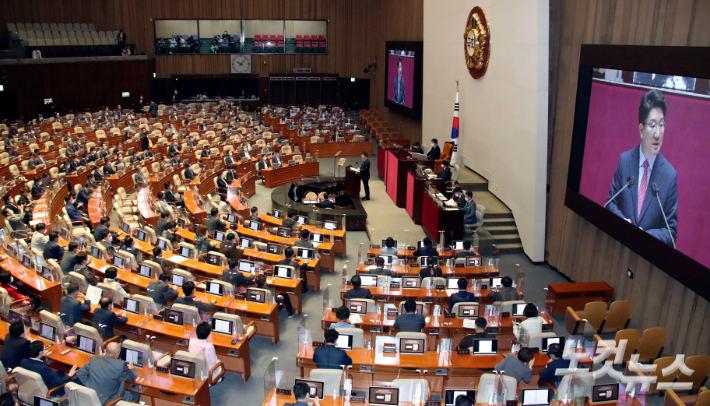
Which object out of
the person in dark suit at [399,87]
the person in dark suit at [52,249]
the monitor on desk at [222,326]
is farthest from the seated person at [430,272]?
the person in dark suit at [399,87]

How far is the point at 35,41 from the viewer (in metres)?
27.0

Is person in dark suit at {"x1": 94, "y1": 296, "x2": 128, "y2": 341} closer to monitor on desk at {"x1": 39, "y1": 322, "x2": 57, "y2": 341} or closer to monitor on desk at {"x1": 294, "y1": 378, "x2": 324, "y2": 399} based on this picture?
monitor on desk at {"x1": 39, "y1": 322, "x2": 57, "y2": 341}

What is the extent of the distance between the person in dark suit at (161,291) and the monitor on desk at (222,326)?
1.40 m

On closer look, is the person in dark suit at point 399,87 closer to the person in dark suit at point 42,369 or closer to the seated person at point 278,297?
the seated person at point 278,297

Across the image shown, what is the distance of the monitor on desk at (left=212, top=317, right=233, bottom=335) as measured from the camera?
26.5 feet

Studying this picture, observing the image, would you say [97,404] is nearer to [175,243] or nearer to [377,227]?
[175,243]

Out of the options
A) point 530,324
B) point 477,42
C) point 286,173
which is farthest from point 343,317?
point 286,173

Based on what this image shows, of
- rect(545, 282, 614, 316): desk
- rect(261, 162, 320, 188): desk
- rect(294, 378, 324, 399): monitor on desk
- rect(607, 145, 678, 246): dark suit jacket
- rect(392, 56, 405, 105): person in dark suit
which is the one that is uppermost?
rect(392, 56, 405, 105): person in dark suit

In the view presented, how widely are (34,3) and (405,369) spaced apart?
32.3 metres

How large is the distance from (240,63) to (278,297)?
90.3ft

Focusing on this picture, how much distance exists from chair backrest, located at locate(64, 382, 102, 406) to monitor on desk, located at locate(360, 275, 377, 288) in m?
4.86

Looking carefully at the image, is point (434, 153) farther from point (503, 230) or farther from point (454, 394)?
point (454, 394)

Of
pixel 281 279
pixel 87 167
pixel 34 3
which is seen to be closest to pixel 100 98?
pixel 34 3

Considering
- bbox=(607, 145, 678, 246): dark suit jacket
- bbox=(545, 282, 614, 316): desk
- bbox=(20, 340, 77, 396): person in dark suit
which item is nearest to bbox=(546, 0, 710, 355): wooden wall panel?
Result: bbox=(545, 282, 614, 316): desk
